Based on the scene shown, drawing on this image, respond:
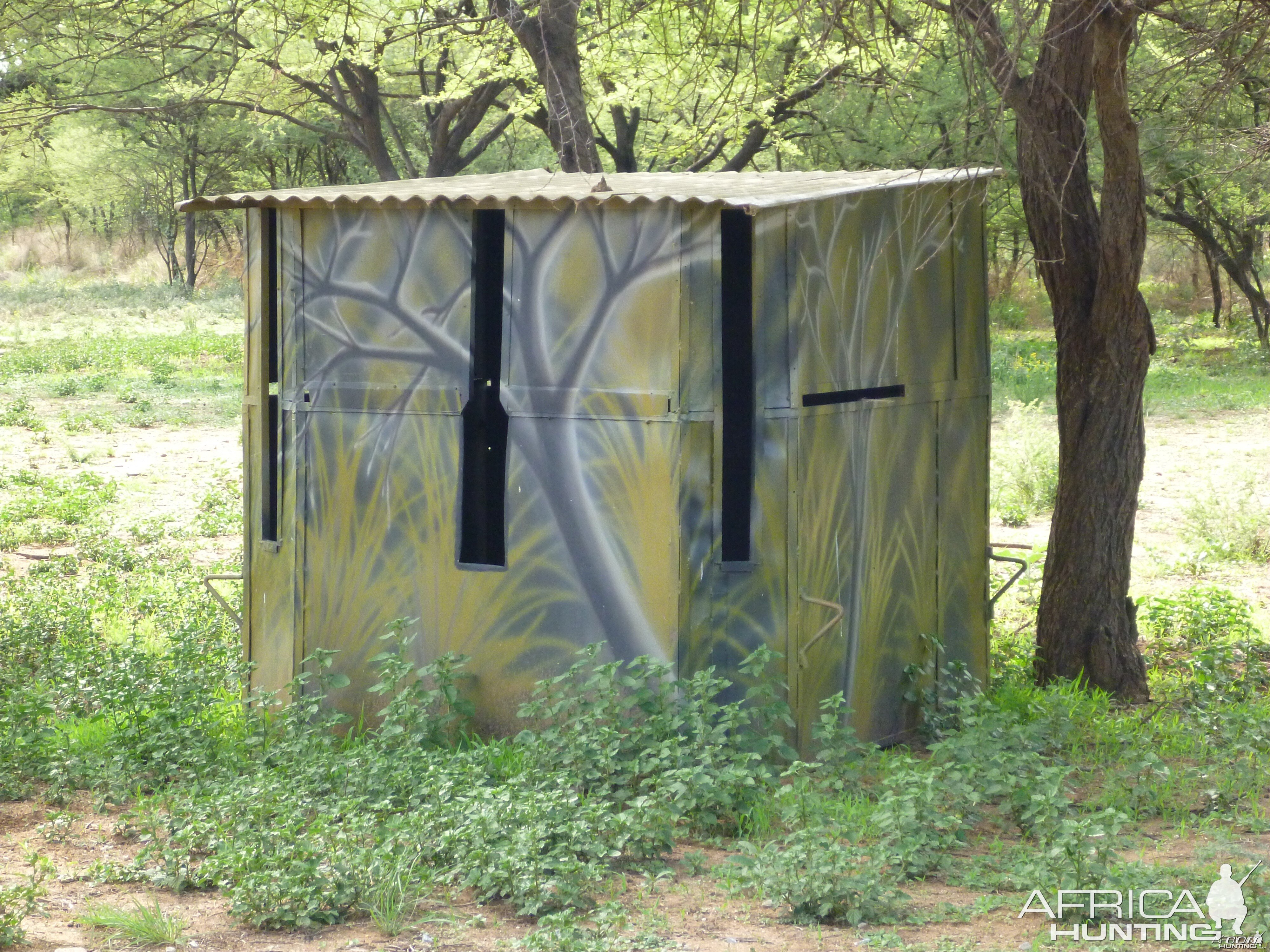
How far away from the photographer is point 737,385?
5715mm

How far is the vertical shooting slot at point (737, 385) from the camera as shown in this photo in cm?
562

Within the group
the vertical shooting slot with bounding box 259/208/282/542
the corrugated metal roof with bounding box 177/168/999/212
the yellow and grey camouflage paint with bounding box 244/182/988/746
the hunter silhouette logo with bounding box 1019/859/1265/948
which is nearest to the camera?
the hunter silhouette logo with bounding box 1019/859/1265/948

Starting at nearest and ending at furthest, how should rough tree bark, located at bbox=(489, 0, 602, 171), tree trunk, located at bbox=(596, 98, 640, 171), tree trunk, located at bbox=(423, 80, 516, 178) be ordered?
rough tree bark, located at bbox=(489, 0, 602, 171)
tree trunk, located at bbox=(423, 80, 516, 178)
tree trunk, located at bbox=(596, 98, 640, 171)

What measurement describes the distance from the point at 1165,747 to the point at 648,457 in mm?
2789

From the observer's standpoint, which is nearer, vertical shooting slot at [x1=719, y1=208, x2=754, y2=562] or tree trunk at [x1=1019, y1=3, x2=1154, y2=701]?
vertical shooting slot at [x1=719, y1=208, x2=754, y2=562]

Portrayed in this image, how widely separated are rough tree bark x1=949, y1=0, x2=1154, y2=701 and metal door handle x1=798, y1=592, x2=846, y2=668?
6.71ft

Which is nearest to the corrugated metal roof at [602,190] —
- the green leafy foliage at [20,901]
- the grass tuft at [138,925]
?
the green leafy foliage at [20,901]

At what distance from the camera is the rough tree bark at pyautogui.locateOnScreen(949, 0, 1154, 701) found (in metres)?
6.50

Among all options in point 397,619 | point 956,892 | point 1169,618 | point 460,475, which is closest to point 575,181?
point 460,475

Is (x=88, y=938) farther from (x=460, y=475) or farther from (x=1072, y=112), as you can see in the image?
(x=1072, y=112)

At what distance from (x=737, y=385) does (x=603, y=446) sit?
2.13ft

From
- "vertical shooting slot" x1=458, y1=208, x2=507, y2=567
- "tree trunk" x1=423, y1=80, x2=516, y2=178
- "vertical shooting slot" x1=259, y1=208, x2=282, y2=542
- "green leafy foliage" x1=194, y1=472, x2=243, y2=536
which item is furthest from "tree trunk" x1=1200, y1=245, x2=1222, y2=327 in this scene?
"vertical shooting slot" x1=259, y1=208, x2=282, y2=542

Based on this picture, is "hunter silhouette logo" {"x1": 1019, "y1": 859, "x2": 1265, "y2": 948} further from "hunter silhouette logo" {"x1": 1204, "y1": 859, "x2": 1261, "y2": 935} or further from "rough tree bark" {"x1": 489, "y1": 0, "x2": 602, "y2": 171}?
"rough tree bark" {"x1": 489, "y1": 0, "x2": 602, "y2": 171}

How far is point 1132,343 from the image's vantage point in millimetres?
6848
